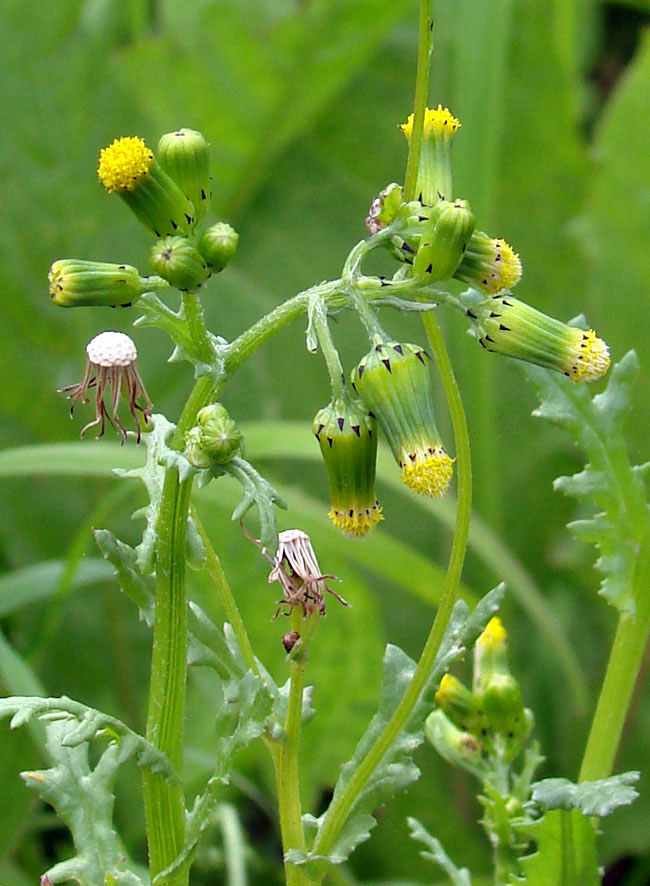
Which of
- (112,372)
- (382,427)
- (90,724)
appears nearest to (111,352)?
(112,372)

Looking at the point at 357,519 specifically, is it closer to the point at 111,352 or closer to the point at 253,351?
the point at 253,351

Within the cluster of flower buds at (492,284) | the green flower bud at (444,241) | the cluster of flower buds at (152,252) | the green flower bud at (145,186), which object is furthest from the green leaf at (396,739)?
the green flower bud at (145,186)

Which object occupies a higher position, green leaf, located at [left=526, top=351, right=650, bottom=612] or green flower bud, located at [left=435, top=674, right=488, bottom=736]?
green leaf, located at [left=526, top=351, right=650, bottom=612]

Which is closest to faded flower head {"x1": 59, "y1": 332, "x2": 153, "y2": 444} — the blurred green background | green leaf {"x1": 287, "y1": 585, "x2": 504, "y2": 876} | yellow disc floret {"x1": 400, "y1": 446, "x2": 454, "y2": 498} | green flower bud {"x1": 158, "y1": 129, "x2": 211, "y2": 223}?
green flower bud {"x1": 158, "y1": 129, "x2": 211, "y2": 223}

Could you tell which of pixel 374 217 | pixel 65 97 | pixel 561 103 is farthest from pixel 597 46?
pixel 374 217

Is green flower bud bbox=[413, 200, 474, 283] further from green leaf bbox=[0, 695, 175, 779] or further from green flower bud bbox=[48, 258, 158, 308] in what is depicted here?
green leaf bbox=[0, 695, 175, 779]

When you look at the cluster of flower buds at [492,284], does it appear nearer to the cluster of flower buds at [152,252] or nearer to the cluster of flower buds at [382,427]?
the cluster of flower buds at [382,427]
